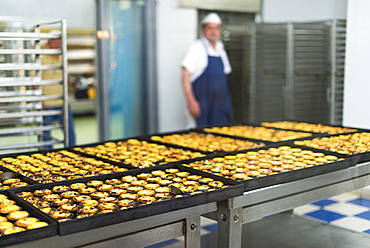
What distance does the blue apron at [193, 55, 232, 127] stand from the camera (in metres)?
6.16

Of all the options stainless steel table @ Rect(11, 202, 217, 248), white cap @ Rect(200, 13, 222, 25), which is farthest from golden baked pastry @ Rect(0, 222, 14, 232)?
white cap @ Rect(200, 13, 222, 25)

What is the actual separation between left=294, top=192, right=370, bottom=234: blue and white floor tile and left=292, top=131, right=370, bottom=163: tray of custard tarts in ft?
2.85

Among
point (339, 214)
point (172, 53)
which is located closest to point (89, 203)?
point (339, 214)

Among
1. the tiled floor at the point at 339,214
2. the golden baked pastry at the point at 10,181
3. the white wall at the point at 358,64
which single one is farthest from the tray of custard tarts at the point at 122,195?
the white wall at the point at 358,64

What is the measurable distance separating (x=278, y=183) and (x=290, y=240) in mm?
1496

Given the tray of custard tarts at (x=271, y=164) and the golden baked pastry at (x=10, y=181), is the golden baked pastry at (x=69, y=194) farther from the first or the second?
the tray of custard tarts at (x=271, y=164)

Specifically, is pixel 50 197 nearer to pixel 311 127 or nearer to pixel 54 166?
pixel 54 166

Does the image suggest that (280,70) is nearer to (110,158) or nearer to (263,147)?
(263,147)

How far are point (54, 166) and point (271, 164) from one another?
4.05 ft

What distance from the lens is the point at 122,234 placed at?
1.94m

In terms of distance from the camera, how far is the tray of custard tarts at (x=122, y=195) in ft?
6.13

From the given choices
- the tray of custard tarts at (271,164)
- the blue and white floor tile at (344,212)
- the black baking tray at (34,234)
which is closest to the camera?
the black baking tray at (34,234)

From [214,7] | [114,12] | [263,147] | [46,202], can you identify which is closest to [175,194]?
[46,202]

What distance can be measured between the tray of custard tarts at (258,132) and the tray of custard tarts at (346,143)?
180 millimetres
